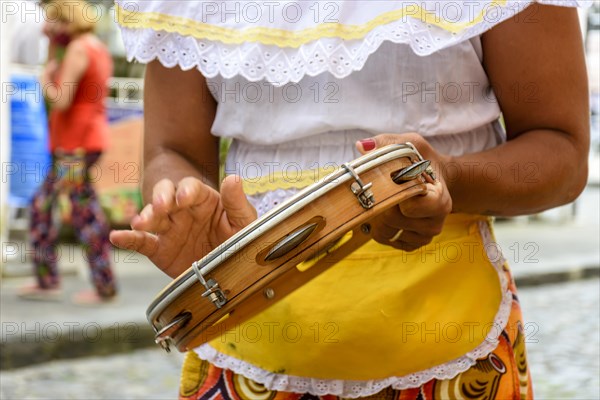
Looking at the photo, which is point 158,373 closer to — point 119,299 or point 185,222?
point 119,299

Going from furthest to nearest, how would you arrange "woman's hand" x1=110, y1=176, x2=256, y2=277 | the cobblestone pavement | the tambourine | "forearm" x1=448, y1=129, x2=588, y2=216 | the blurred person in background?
the blurred person in background < the cobblestone pavement < "forearm" x1=448, y1=129, x2=588, y2=216 < "woman's hand" x1=110, y1=176, x2=256, y2=277 < the tambourine

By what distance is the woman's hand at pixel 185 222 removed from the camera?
4.23 feet

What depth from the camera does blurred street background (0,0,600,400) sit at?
4863 mm

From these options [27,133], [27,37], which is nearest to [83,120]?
[27,133]

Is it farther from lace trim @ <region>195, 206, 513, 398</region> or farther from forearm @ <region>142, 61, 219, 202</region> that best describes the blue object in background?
lace trim @ <region>195, 206, 513, 398</region>

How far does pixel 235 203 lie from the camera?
1.30 meters

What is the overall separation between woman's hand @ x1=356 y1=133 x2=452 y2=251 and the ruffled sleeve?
184 mm

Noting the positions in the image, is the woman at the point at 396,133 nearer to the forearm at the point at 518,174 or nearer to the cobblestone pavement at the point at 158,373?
the forearm at the point at 518,174

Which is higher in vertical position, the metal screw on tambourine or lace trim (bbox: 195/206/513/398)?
the metal screw on tambourine

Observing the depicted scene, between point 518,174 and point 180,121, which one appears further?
point 180,121

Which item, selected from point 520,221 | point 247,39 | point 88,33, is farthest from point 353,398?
point 520,221

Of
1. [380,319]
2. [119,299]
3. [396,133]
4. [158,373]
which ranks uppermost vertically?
[396,133]

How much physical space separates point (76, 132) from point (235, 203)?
4945 mm

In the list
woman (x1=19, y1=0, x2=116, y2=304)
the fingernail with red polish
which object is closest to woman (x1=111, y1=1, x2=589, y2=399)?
the fingernail with red polish
